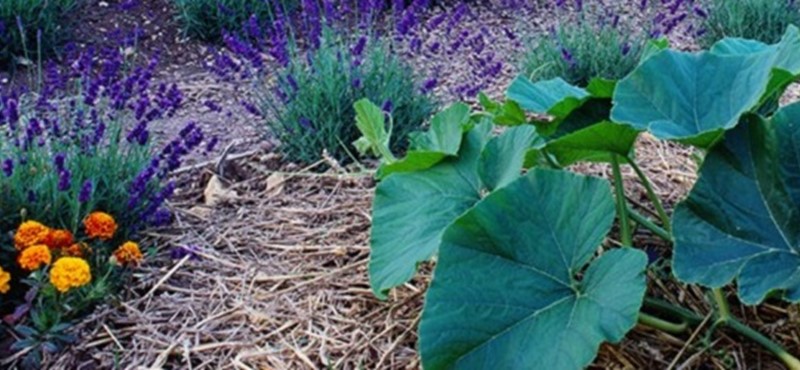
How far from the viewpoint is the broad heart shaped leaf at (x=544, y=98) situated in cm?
163

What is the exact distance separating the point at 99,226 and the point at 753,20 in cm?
343

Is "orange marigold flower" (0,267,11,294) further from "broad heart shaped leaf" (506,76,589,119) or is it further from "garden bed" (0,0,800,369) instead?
"broad heart shaped leaf" (506,76,589,119)

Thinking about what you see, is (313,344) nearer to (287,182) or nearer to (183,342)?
(183,342)

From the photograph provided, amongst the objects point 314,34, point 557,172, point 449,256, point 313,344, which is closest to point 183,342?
point 313,344

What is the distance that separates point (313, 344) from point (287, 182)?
1.00 meters

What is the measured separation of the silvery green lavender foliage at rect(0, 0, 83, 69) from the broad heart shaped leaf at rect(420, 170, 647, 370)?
12.6 feet

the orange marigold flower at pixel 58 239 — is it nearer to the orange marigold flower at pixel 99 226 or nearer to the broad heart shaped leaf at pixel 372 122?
the orange marigold flower at pixel 99 226

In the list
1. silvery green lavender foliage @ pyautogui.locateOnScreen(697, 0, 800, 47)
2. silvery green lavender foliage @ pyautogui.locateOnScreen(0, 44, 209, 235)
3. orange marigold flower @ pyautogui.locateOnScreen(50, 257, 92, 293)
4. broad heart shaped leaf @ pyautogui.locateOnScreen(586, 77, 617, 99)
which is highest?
broad heart shaped leaf @ pyautogui.locateOnScreen(586, 77, 617, 99)

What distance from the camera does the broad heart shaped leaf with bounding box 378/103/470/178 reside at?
171 cm

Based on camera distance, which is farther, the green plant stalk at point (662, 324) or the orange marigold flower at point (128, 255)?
the orange marigold flower at point (128, 255)

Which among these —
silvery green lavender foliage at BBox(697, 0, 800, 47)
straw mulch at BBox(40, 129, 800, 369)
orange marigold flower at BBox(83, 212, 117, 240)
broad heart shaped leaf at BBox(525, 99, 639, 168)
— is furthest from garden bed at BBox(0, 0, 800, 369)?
silvery green lavender foliage at BBox(697, 0, 800, 47)

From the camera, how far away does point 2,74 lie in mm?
4918

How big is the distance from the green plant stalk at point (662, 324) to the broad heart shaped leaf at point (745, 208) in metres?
0.20

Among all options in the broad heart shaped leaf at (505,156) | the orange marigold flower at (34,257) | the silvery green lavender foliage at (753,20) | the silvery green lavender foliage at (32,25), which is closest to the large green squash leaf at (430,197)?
the broad heart shaped leaf at (505,156)
